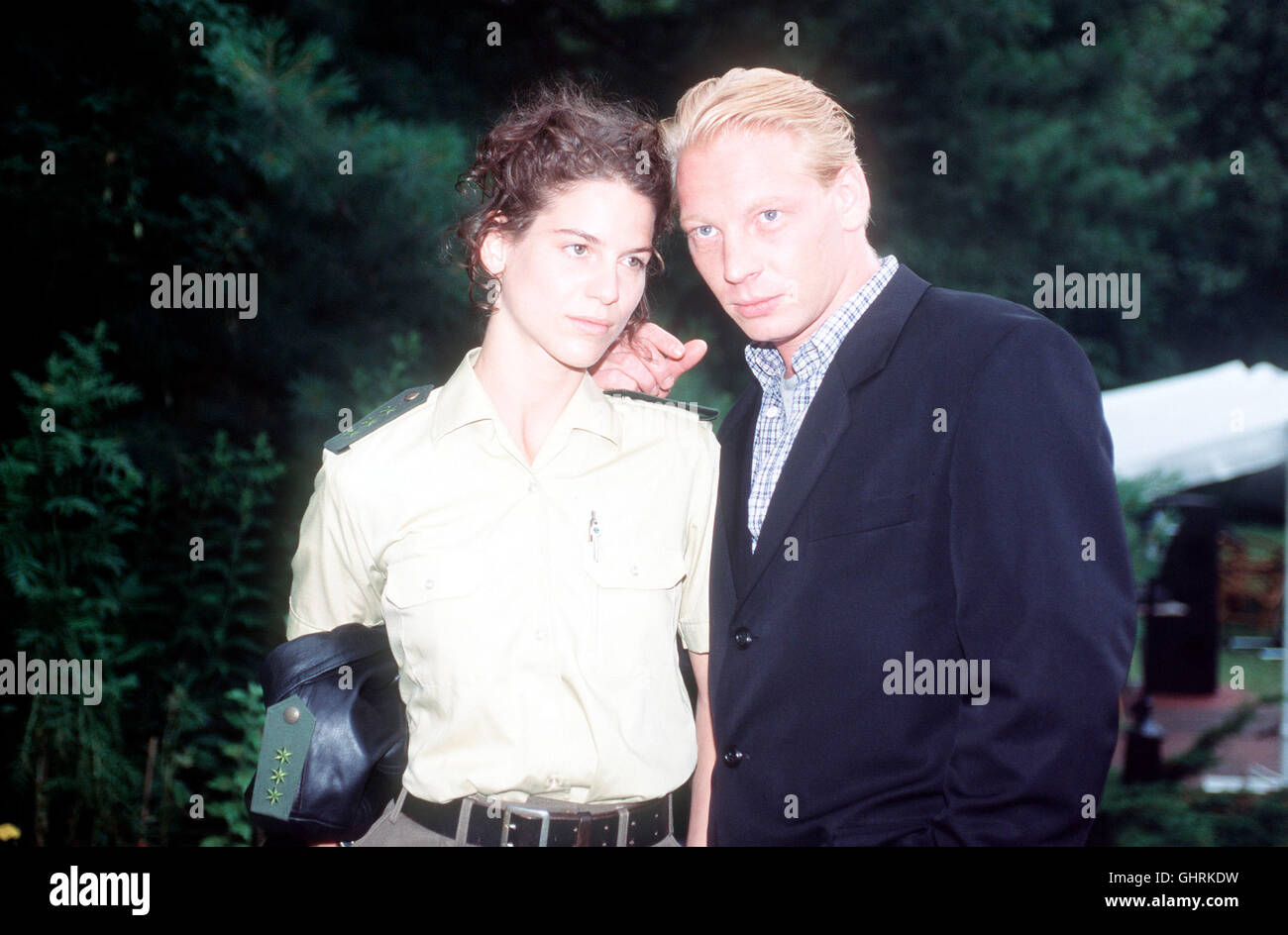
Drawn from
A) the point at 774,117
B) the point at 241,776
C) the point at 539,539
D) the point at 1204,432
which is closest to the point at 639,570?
the point at 539,539

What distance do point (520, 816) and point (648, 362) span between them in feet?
3.97

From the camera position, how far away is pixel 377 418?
2.55 meters

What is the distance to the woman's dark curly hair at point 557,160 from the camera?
2.39 meters

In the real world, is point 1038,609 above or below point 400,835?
above

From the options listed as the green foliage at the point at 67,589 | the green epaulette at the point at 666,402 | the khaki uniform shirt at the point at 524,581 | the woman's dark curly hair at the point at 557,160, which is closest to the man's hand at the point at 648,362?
the green epaulette at the point at 666,402

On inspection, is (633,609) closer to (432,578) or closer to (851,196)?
(432,578)

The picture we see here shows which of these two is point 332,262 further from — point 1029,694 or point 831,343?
point 1029,694

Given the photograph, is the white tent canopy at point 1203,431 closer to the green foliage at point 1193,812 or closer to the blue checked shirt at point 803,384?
the green foliage at point 1193,812

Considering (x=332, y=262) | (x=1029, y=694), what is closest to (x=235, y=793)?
(x=332, y=262)

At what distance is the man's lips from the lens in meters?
2.36

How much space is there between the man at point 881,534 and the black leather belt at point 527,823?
0.71ft

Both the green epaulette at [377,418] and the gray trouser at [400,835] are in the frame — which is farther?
the green epaulette at [377,418]

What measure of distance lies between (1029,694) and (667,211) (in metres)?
1.30

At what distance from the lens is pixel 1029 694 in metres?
1.86
